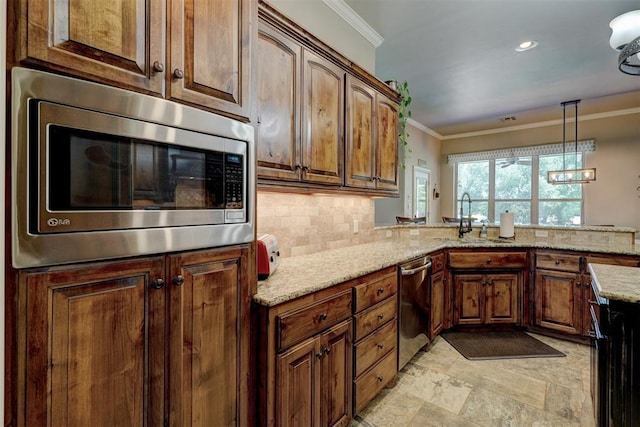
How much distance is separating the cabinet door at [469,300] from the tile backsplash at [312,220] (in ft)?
3.49

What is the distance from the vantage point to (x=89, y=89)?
877 mm

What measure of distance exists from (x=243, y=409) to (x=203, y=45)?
1.45m

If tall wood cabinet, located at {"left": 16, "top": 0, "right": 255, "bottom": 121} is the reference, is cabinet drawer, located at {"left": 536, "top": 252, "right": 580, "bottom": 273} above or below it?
below

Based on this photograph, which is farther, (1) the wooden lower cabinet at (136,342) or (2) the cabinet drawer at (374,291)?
(2) the cabinet drawer at (374,291)

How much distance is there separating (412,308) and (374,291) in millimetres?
664

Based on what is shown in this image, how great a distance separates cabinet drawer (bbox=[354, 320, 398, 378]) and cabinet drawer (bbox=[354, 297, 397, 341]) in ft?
0.14

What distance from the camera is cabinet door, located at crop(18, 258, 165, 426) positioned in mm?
805

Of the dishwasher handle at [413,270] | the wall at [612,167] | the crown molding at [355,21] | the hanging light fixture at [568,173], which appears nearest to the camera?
the dishwasher handle at [413,270]

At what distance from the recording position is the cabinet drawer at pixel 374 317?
1834 millimetres

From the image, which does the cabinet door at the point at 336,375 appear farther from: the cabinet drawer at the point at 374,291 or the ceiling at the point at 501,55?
the ceiling at the point at 501,55

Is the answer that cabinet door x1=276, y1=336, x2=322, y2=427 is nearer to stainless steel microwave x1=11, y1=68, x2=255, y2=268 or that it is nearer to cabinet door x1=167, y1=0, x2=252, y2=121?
stainless steel microwave x1=11, y1=68, x2=255, y2=268

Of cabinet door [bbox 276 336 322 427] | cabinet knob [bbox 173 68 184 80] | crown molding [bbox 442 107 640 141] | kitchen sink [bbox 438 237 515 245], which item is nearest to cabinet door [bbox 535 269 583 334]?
kitchen sink [bbox 438 237 515 245]

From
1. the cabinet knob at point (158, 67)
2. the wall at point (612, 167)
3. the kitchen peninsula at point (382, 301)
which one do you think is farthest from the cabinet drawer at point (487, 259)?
the wall at point (612, 167)

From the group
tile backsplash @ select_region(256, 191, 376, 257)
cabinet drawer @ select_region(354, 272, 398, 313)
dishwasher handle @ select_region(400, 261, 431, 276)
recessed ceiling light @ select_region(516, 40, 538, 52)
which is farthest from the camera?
recessed ceiling light @ select_region(516, 40, 538, 52)
